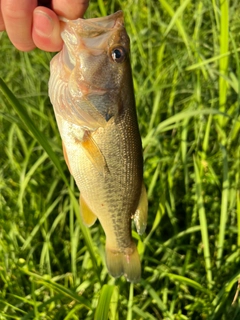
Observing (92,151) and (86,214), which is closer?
(92,151)

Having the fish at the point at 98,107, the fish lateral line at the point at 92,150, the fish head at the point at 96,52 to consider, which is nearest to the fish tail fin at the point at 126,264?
the fish at the point at 98,107

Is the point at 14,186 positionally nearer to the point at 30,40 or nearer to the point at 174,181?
the point at 174,181

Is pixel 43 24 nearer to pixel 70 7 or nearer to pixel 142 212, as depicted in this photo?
pixel 70 7

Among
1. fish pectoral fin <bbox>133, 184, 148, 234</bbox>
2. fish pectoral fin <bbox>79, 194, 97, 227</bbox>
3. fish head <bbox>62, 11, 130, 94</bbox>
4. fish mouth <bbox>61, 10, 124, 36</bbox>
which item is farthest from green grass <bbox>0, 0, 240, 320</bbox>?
fish mouth <bbox>61, 10, 124, 36</bbox>

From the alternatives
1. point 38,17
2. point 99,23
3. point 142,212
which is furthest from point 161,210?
point 38,17

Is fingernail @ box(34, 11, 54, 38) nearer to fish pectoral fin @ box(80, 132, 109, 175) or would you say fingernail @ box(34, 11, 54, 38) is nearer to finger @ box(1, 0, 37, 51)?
finger @ box(1, 0, 37, 51)

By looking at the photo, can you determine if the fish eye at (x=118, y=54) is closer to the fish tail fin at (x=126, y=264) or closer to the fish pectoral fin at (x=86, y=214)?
the fish pectoral fin at (x=86, y=214)
